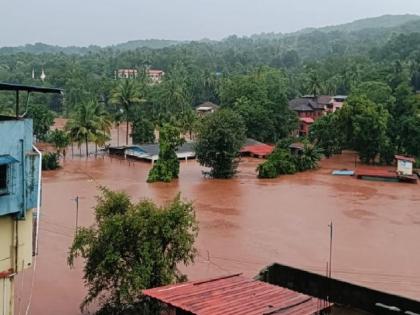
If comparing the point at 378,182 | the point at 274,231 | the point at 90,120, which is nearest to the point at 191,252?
the point at 274,231

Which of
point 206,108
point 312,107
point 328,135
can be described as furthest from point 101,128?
point 206,108

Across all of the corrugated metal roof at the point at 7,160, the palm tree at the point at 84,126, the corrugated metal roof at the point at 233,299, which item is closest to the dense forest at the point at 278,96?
the palm tree at the point at 84,126

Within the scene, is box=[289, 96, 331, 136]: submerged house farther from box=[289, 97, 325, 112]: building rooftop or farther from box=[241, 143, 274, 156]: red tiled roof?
box=[241, 143, 274, 156]: red tiled roof

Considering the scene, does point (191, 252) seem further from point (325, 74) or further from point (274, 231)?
point (325, 74)

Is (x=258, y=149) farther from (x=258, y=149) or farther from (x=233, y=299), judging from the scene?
(x=233, y=299)

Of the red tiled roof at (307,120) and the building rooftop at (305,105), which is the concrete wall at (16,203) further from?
the building rooftop at (305,105)

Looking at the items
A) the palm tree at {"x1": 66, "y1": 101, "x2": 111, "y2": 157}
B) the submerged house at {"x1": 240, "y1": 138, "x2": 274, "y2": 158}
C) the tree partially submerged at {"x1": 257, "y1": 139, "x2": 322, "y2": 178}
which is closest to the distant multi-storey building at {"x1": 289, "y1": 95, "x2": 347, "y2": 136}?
the submerged house at {"x1": 240, "y1": 138, "x2": 274, "y2": 158}
